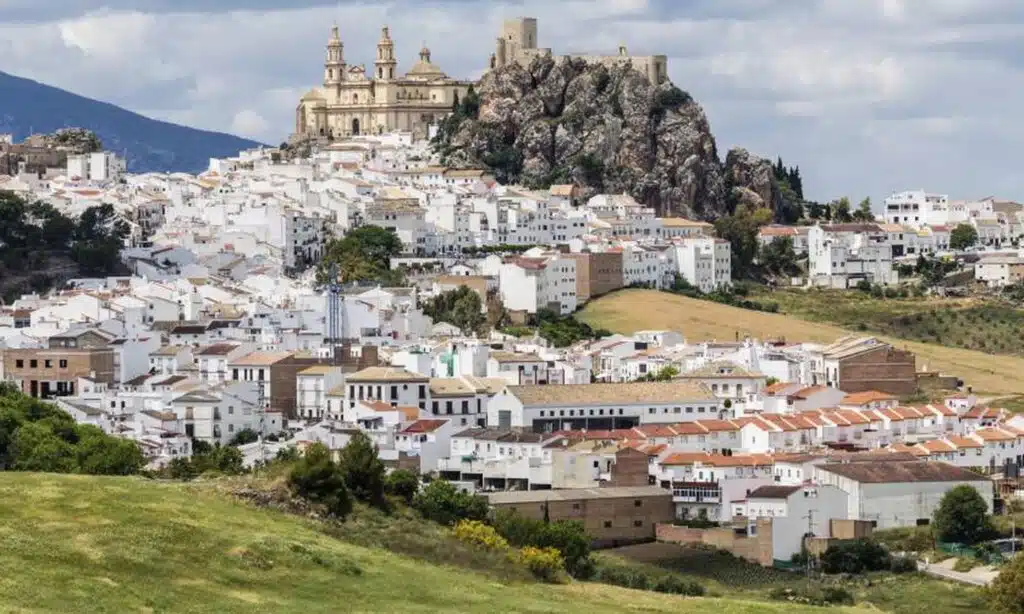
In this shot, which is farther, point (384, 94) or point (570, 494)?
point (384, 94)

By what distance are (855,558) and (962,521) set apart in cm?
430

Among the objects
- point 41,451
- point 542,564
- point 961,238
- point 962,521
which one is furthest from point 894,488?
point 961,238

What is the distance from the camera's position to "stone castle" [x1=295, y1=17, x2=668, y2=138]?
147m

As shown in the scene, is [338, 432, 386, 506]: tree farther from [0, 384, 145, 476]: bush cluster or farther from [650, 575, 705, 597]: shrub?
[0, 384, 145, 476]: bush cluster

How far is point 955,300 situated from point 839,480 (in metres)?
59.9

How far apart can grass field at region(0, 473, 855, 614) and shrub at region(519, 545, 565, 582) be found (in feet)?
4.11

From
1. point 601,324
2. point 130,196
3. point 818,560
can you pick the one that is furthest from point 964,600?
point 130,196

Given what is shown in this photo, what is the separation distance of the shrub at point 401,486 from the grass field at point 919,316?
5960cm

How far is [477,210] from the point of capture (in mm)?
123062

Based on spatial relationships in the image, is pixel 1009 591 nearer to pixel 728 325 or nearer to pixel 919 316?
pixel 728 325

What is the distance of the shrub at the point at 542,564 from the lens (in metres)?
45.8

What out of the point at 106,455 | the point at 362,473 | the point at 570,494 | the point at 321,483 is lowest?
the point at 570,494

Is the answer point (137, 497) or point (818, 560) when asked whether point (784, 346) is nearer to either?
point (818, 560)

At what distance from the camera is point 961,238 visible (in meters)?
140
